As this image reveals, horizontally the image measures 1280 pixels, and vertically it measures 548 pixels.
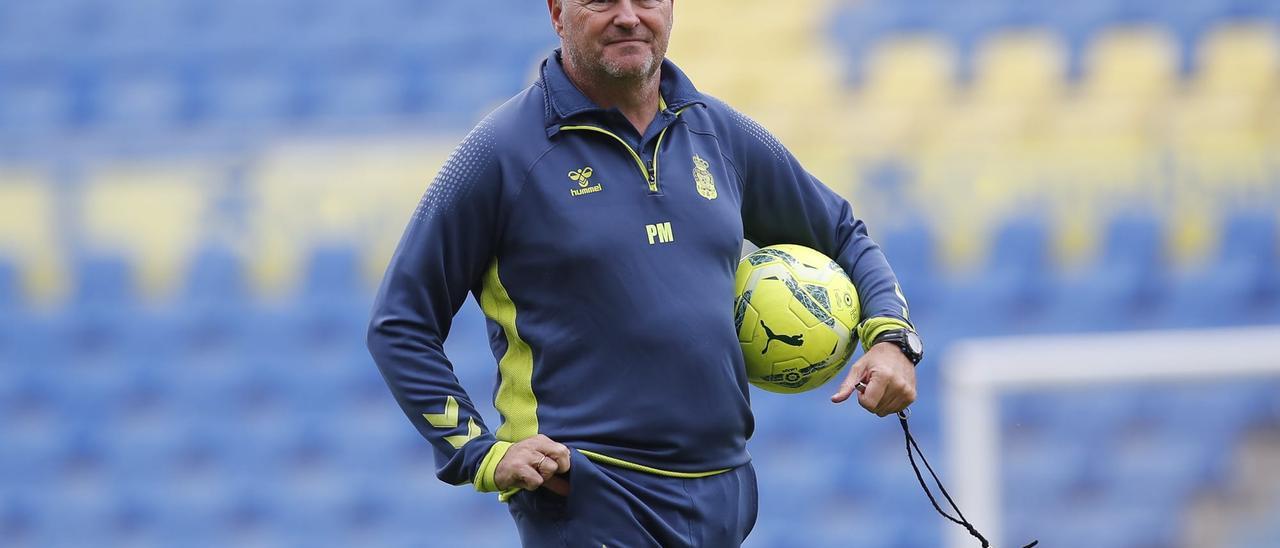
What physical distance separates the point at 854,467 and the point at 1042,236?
1.51 metres

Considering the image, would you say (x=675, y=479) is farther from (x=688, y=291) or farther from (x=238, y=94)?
(x=238, y=94)

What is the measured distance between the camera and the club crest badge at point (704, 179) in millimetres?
2600

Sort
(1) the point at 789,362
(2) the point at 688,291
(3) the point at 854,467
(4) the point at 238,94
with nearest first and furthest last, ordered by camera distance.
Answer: (2) the point at 688,291 < (1) the point at 789,362 < (3) the point at 854,467 < (4) the point at 238,94

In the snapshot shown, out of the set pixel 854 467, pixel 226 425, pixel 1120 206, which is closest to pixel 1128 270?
pixel 1120 206

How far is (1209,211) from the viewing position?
25.7 ft

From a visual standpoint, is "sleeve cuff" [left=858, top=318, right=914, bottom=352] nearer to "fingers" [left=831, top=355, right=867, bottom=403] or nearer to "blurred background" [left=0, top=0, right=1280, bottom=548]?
"fingers" [left=831, top=355, right=867, bottom=403]

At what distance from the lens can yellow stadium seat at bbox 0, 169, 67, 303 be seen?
8.52 m

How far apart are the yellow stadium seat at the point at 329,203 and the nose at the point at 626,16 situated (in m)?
5.84

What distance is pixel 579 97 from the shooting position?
8.41ft

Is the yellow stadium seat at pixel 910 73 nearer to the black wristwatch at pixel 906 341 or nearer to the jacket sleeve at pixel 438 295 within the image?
the black wristwatch at pixel 906 341

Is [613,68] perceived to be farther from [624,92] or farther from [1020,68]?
[1020,68]

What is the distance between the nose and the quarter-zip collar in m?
0.14

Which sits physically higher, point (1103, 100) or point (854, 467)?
point (1103, 100)

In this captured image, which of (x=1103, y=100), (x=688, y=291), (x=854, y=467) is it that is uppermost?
(x=1103, y=100)
